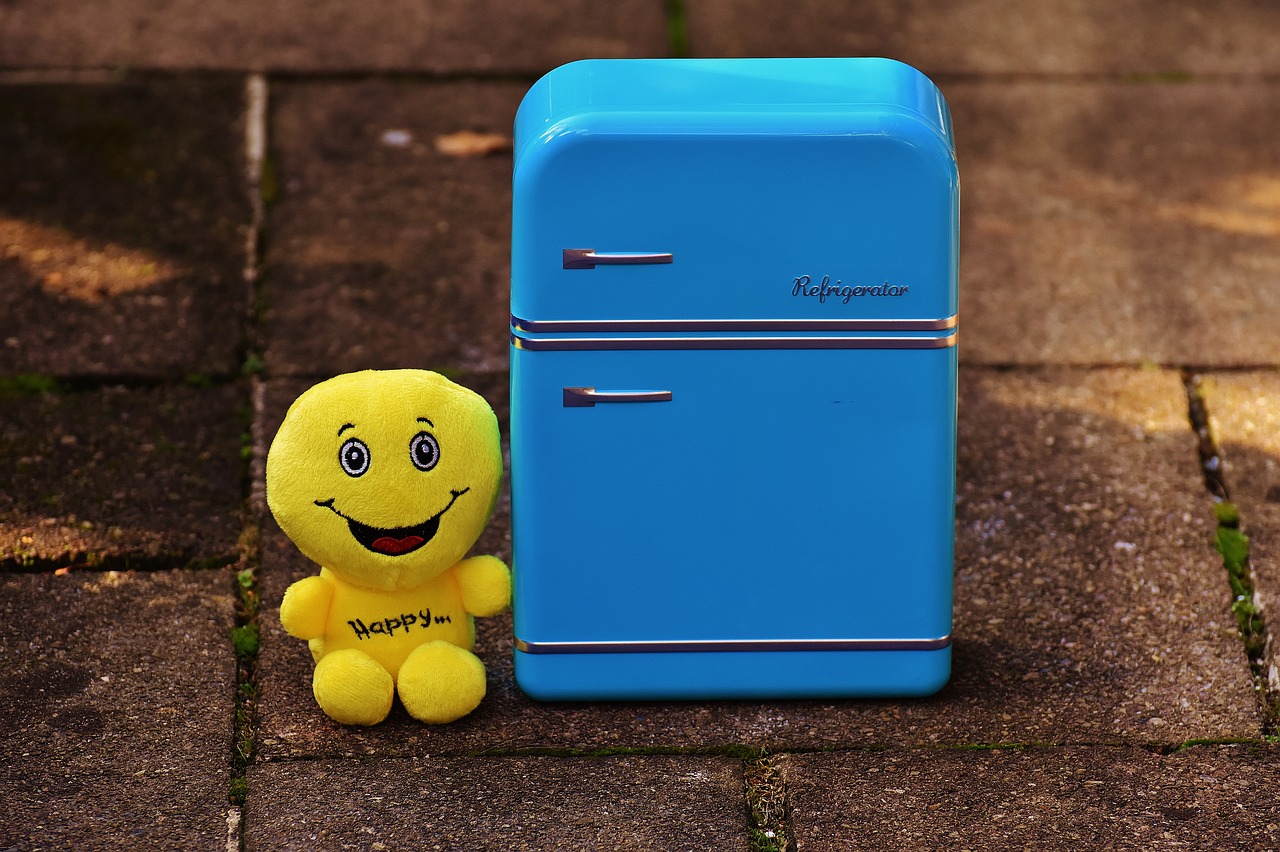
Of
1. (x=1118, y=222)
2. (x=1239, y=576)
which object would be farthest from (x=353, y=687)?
(x=1118, y=222)

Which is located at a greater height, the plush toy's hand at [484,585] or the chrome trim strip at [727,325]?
the chrome trim strip at [727,325]

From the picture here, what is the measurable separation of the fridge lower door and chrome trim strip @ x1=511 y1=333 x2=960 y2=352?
1 centimetres

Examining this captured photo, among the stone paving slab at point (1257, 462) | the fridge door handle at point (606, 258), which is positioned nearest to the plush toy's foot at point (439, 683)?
the fridge door handle at point (606, 258)

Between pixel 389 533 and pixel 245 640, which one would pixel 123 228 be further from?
pixel 389 533

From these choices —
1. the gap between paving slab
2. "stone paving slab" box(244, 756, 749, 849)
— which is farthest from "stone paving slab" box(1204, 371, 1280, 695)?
"stone paving slab" box(244, 756, 749, 849)

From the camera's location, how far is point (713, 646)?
2580 millimetres

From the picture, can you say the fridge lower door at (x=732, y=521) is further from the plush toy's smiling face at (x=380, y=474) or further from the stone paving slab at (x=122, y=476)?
the stone paving slab at (x=122, y=476)

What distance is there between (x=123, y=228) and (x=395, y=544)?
2.04m

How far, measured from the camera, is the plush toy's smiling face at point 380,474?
7.88ft

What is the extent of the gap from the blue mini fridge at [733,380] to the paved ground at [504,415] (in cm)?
15

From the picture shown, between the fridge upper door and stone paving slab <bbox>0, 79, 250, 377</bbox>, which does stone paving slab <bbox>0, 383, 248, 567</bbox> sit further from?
the fridge upper door

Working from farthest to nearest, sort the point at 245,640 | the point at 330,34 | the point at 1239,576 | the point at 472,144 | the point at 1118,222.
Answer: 1. the point at 330,34
2. the point at 472,144
3. the point at 1118,222
4. the point at 1239,576
5. the point at 245,640

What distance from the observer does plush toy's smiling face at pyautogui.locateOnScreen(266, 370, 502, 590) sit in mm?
2400

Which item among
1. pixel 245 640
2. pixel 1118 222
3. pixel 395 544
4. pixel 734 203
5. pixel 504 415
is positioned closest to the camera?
pixel 734 203
